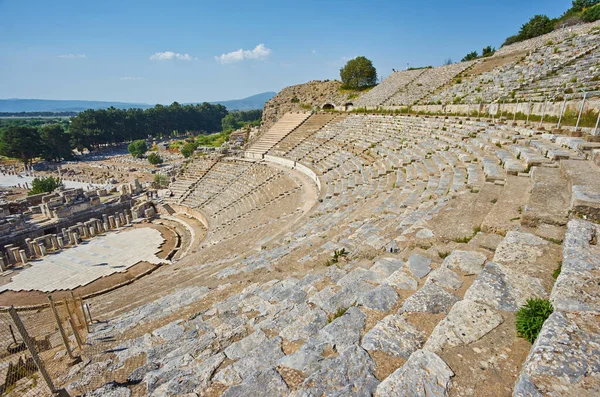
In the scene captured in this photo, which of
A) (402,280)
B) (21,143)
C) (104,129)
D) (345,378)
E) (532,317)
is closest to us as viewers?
(345,378)

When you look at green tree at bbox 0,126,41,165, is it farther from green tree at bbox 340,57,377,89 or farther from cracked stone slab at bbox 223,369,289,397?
cracked stone slab at bbox 223,369,289,397

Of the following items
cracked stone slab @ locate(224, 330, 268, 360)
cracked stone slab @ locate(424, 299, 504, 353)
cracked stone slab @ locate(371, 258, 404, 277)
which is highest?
cracked stone slab @ locate(424, 299, 504, 353)

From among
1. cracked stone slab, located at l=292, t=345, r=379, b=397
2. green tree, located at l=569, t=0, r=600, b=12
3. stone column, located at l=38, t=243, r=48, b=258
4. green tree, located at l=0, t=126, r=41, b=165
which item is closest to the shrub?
cracked stone slab, located at l=292, t=345, r=379, b=397

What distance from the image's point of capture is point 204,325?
4.25 meters

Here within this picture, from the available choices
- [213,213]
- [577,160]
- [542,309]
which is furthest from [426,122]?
[542,309]

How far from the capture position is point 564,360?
1926mm

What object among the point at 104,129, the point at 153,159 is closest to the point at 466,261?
the point at 153,159

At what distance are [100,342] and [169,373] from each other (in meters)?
2.51

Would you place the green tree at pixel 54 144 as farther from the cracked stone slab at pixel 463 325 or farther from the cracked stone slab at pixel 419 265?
the cracked stone slab at pixel 463 325

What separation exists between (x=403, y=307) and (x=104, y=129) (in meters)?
96.3

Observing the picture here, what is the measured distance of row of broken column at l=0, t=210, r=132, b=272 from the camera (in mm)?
18750

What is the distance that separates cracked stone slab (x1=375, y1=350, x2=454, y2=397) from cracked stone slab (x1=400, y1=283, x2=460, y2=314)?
2.66ft

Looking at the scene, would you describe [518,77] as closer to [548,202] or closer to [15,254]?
[548,202]

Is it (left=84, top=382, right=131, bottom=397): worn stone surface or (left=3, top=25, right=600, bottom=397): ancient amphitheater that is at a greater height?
(left=3, top=25, right=600, bottom=397): ancient amphitheater
